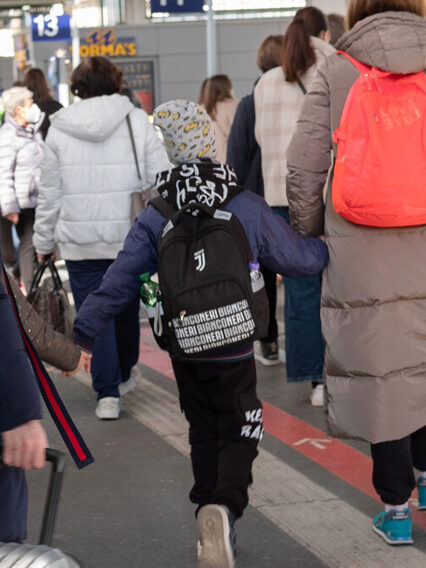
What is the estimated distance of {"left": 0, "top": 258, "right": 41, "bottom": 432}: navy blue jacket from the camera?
8.21 feet

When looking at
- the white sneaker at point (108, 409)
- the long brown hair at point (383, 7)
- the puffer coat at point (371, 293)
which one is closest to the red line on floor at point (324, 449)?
the puffer coat at point (371, 293)

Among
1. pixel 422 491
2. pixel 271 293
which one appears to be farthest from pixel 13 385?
pixel 271 293

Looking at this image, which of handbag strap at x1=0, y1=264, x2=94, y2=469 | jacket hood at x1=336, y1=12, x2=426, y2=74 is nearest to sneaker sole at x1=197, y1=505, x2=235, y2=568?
handbag strap at x1=0, y1=264, x2=94, y2=469

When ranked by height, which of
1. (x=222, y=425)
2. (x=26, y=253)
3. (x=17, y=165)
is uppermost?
(x=222, y=425)

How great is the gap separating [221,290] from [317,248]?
0.61 m

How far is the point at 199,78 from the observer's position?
120 feet

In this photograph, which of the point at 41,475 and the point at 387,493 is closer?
the point at 387,493

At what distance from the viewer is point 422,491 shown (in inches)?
182

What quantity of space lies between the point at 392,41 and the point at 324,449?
2.31 m

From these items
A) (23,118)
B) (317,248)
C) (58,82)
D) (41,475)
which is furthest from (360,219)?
(58,82)

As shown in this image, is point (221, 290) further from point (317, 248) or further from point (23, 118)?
point (23, 118)

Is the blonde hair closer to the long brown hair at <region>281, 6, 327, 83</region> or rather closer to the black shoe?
the black shoe

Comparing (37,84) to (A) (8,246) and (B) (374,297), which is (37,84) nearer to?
(A) (8,246)

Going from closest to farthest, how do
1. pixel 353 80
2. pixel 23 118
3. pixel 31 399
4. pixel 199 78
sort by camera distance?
pixel 31 399 → pixel 353 80 → pixel 23 118 → pixel 199 78
